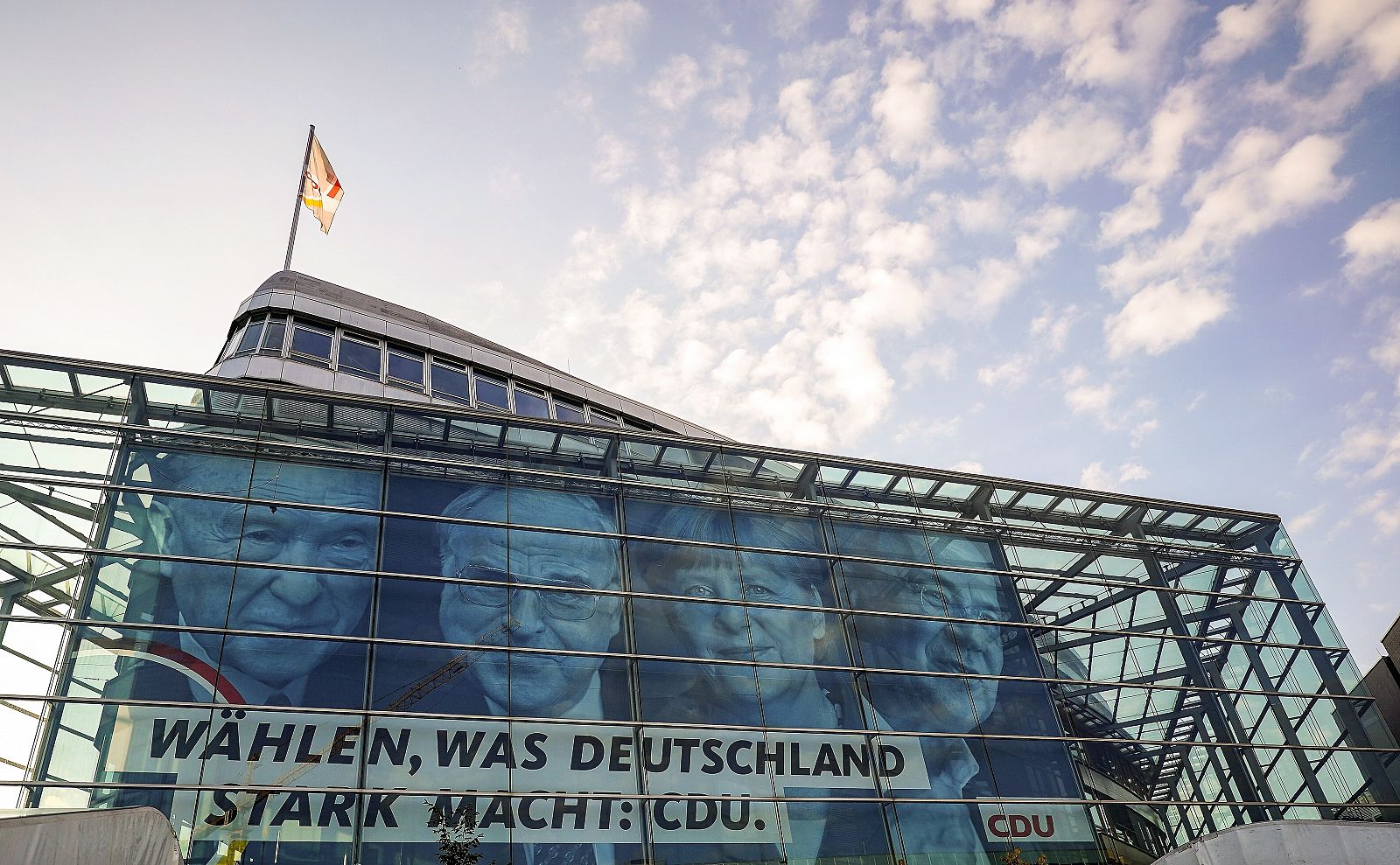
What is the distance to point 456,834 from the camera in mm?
18531

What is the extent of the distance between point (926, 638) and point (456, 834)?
11896 millimetres

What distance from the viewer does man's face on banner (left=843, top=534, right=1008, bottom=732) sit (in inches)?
928

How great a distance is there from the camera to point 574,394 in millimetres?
35156

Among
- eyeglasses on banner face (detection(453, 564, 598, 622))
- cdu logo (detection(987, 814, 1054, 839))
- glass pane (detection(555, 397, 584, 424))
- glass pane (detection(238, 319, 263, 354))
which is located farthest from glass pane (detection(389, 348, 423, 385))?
cdu logo (detection(987, 814, 1054, 839))

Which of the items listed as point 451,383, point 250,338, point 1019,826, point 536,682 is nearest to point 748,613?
point 536,682

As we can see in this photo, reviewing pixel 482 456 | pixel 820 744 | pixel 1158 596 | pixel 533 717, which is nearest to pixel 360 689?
pixel 533 717

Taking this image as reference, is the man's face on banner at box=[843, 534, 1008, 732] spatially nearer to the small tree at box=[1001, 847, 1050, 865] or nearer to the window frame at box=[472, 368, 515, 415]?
the small tree at box=[1001, 847, 1050, 865]

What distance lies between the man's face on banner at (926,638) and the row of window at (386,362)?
1012cm

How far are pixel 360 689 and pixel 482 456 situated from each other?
627cm

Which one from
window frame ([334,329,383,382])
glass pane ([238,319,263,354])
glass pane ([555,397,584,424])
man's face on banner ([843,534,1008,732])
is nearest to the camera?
man's face on banner ([843,534,1008,732])

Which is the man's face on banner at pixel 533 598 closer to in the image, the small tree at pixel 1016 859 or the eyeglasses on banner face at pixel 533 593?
the eyeglasses on banner face at pixel 533 593

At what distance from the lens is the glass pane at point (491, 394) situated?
32250 mm

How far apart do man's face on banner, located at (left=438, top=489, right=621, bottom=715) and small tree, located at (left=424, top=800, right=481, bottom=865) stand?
2.27 metres

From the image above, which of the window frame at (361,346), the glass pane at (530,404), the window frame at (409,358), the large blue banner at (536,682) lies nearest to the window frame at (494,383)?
the glass pane at (530,404)
